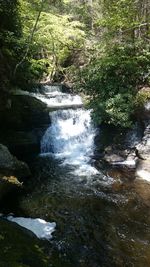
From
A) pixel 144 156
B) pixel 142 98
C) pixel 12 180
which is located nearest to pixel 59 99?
pixel 142 98

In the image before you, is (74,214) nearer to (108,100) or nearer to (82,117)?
(108,100)

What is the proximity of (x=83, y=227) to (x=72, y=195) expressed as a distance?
6.75ft

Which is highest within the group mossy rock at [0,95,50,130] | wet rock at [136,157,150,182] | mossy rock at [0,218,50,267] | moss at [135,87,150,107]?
moss at [135,87,150,107]

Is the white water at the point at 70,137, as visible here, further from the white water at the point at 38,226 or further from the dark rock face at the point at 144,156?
the white water at the point at 38,226

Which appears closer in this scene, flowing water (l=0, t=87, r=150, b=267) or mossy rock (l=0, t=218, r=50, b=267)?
mossy rock (l=0, t=218, r=50, b=267)

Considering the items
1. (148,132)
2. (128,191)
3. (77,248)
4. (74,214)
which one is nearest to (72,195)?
(74,214)

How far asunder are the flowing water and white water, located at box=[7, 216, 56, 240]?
0.16 meters

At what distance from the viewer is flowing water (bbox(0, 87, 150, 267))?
22.2 feet

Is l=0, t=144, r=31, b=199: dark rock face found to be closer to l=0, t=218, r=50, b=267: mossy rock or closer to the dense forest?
the dense forest

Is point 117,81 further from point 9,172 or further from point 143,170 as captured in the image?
point 9,172

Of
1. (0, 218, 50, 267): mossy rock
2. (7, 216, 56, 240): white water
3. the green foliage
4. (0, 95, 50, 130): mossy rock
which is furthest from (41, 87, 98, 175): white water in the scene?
(0, 218, 50, 267): mossy rock

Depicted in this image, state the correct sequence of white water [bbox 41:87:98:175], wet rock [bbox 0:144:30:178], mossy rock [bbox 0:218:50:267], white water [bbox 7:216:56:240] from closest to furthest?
mossy rock [bbox 0:218:50:267] < white water [bbox 7:216:56:240] < wet rock [bbox 0:144:30:178] < white water [bbox 41:87:98:175]

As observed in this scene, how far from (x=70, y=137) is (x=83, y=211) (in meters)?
7.24

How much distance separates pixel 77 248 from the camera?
7.14m
